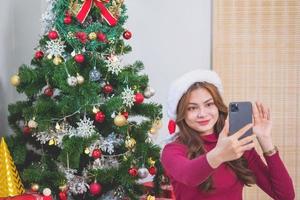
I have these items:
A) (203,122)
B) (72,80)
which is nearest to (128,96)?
(72,80)

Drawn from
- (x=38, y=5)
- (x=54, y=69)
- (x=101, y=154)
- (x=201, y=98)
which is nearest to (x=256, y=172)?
(x=201, y=98)

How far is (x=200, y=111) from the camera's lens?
1385 millimetres

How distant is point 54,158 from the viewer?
216 centimetres

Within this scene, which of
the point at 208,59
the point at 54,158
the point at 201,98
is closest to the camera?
the point at 201,98

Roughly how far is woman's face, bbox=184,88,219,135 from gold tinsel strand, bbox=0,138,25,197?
951mm

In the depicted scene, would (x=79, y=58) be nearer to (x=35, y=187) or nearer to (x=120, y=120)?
(x=120, y=120)

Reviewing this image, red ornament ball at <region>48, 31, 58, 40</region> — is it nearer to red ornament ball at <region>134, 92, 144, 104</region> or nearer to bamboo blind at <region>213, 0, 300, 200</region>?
red ornament ball at <region>134, 92, 144, 104</region>

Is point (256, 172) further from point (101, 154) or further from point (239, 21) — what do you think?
point (239, 21)

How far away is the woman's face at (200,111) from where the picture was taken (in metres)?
1.38

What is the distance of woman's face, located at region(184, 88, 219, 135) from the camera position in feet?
4.54

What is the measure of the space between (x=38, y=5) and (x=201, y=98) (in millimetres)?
1674

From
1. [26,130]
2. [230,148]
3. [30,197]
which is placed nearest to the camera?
[230,148]

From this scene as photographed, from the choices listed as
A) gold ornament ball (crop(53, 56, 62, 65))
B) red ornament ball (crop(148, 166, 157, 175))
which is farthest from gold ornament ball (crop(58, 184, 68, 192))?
gold ornament ball (crop(53, 56, 62, 65))

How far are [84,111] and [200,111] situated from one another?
0.77 m
